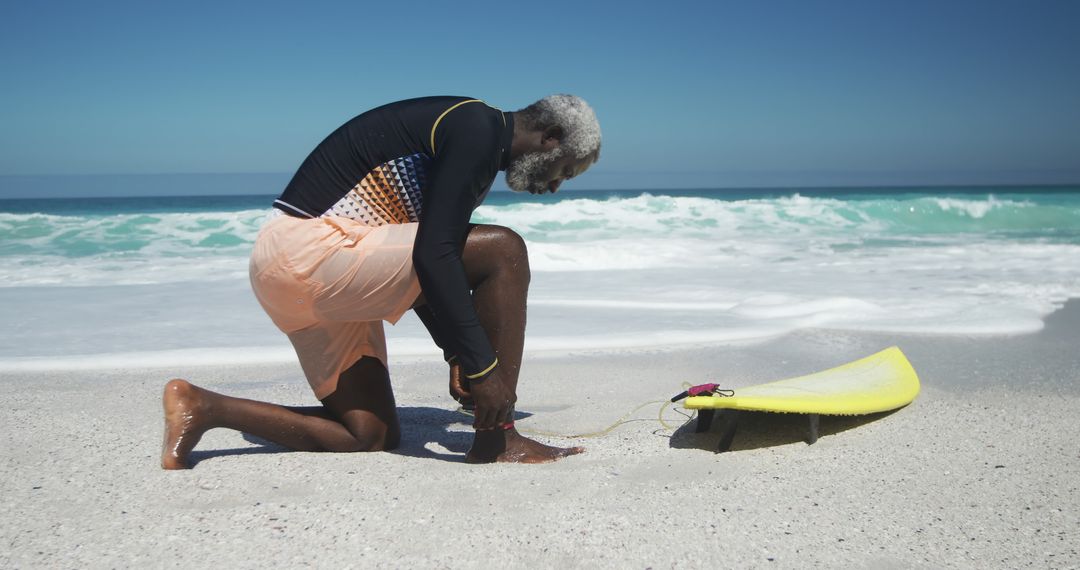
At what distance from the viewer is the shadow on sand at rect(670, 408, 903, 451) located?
288 centimetres

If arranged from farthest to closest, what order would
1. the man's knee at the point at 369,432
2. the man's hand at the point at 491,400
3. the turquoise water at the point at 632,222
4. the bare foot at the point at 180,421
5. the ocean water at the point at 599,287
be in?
the turquoise water at the point at 632,222, the ocean water at the point at 599,287, the man's knee at the point at 369,432, the bare foot at the point at 180,421, the man's hand at the point at 491,400

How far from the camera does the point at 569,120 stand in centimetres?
243

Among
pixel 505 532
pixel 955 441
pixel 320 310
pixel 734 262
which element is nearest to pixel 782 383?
pixel 955 441

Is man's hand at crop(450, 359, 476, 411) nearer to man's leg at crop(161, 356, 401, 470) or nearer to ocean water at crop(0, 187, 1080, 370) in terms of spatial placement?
man's leg at crop(161, 356, 401, 470)

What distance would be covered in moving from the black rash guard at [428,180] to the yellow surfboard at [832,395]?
0.90 m

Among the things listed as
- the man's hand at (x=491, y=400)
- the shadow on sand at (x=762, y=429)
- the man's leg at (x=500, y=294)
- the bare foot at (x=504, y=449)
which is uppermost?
the man's leg at (x=500, y=294)

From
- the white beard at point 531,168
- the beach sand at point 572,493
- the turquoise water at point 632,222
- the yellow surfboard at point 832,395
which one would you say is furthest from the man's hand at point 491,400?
the turquoise water at point 632,222

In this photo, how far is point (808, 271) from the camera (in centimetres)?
945

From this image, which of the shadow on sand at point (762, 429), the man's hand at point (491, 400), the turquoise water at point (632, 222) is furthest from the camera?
the turquoise water at point (632, 222)

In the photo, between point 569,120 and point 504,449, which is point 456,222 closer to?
point 569,120

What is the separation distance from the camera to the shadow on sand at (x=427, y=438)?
9.12 ft

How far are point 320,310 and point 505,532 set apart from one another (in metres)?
0.83

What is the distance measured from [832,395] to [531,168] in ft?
4.50

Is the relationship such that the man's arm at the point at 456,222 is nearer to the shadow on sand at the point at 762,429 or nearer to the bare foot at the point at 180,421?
the bare foot at the point at 180,421
